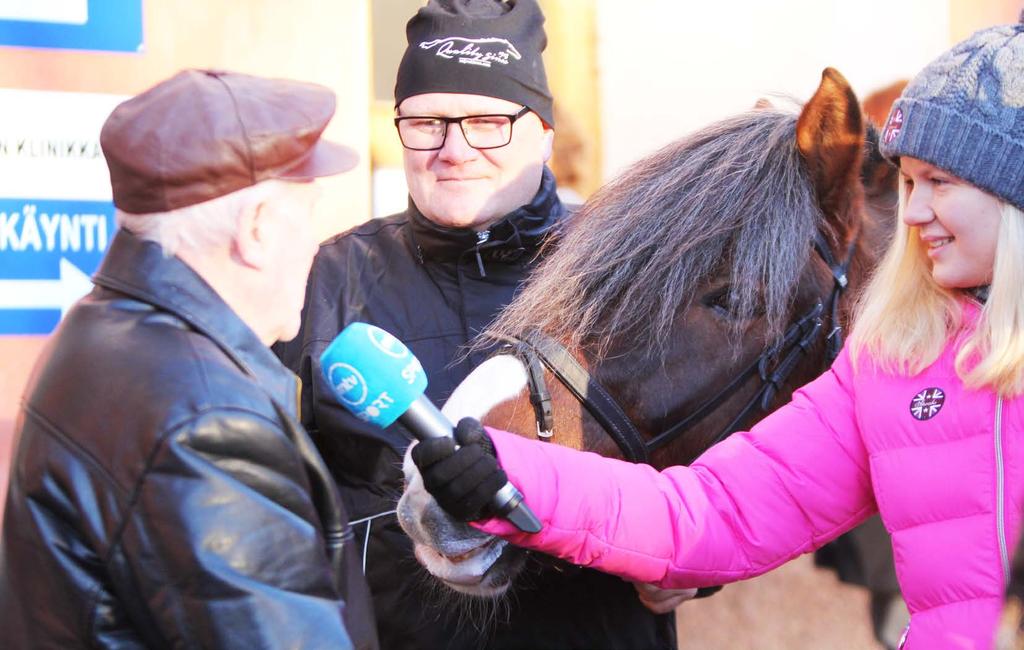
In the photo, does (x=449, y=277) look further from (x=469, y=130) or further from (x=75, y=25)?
(x=75, y=25)

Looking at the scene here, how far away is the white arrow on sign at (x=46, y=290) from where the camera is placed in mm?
2691

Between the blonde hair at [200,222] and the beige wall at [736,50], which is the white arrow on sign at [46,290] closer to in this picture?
the blonde hair at [200,222]

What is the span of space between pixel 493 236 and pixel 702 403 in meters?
0.59

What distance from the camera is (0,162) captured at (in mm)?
Answer: 2662

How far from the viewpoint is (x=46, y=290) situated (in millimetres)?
2732

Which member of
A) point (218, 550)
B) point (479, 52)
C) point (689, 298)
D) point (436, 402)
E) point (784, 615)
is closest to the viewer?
point (218, 550)

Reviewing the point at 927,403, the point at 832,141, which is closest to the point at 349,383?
the point at 927,403

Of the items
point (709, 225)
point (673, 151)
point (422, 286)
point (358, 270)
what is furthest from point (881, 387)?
point (358, 270)

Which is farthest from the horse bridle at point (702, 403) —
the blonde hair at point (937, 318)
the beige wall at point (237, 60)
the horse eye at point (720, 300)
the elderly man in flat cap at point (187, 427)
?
the beige wall at point (237, 60)

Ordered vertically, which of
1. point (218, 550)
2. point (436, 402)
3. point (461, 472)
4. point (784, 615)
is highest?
point (218, 550)

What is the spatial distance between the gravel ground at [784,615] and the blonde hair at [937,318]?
1.45 meters

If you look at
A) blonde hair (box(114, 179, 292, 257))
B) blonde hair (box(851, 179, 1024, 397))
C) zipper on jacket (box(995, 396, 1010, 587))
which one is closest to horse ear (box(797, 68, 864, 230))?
blonde hair (box(851, 179, 1024, 397))

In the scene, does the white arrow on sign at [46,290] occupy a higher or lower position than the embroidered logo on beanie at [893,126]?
lower

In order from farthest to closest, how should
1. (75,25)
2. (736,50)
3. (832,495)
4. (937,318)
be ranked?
(736,50)
(75,25)
(832,495)
(937,318)
